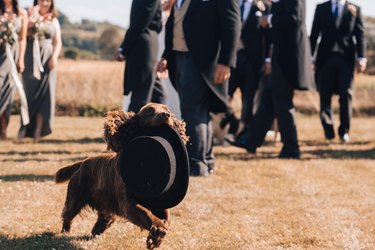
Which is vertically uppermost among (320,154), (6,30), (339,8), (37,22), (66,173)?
(339,8)

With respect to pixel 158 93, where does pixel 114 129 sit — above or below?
above

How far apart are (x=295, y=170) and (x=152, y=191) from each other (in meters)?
3.80

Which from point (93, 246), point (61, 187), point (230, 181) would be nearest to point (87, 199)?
point (93, 246)

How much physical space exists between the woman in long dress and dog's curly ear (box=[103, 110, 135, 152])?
19.5ft

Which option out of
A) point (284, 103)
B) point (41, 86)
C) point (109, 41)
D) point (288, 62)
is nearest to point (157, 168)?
point (288, 62)

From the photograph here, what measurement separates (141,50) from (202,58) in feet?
2.49

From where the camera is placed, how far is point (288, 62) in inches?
316

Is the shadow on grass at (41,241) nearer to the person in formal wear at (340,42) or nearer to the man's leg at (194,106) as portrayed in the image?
the man's leg at (194,106)

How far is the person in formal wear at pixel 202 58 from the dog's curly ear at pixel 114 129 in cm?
247

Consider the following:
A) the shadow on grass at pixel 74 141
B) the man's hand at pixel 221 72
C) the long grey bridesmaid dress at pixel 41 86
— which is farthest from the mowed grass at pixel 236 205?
the man's hand at pixel 221 72

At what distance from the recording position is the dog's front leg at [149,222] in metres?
3.83

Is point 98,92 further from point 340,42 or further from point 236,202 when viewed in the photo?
point 236,202

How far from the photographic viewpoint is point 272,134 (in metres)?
11.7

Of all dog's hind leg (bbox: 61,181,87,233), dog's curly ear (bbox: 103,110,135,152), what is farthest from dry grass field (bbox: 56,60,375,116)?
dog's curly ear (bbox: 103,110,135,152)
